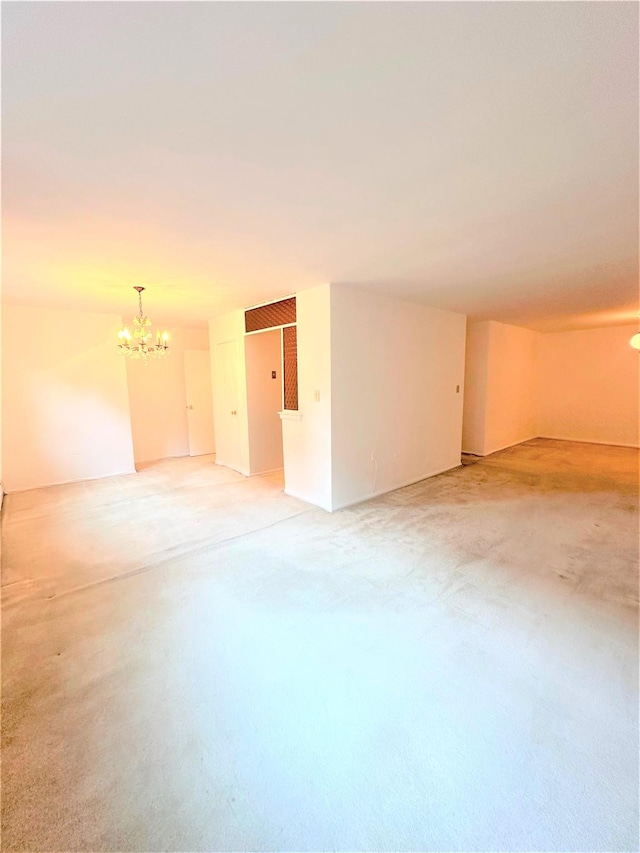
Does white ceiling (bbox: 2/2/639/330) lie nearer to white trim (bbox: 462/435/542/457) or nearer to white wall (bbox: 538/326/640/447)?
white trim (bbox: 462/435/542/457)

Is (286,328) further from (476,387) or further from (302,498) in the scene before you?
(476,387)

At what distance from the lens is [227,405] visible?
5719mm

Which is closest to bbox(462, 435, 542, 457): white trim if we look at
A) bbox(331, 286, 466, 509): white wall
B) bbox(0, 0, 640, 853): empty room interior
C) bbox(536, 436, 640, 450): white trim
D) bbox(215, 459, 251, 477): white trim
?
bbox(536, 436, 640, 450): white trim

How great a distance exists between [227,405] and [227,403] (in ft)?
0.11

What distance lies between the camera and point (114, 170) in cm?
162

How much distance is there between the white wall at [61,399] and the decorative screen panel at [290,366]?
8.87 feet

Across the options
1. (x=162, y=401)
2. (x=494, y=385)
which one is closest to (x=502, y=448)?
(x=494, y=385)

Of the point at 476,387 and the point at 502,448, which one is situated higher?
the point at 476,387

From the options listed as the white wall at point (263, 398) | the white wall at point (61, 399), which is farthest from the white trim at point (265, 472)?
the white wall at point (61, 399)

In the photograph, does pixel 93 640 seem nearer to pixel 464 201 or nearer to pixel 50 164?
pixel 50 164

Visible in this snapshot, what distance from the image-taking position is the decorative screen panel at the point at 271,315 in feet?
14.0

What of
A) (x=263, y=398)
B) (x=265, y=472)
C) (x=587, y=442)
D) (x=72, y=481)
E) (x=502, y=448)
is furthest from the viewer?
(x=587, y=442)

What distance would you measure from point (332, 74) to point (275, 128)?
1.04ft

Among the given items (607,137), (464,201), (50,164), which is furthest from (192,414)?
(607,137)
